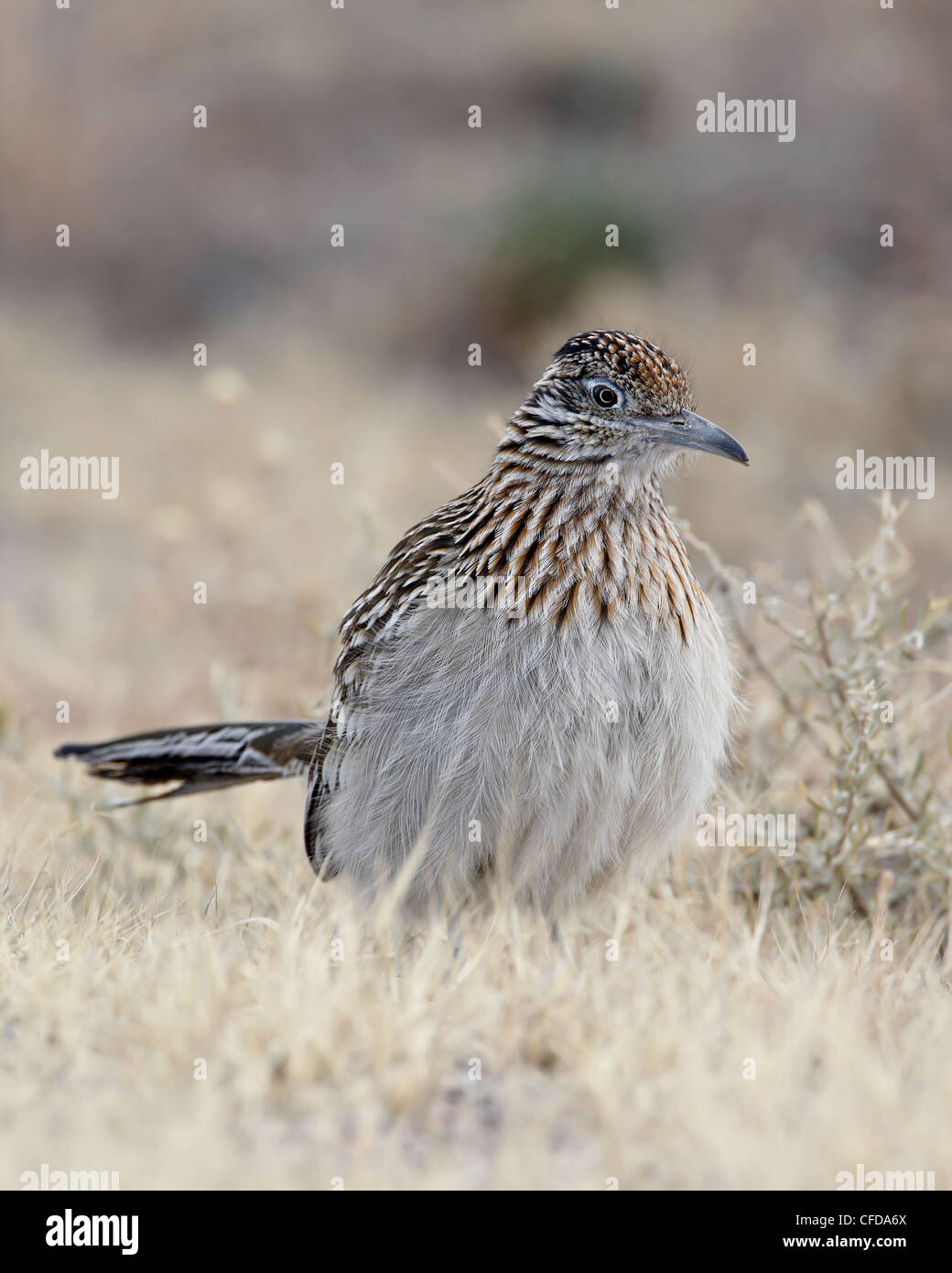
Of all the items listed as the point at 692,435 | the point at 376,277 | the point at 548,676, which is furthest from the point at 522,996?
the point at 376,277

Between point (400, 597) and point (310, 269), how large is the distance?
39.9 feet

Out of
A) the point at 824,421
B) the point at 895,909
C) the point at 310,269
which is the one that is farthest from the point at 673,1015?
the point at 310,269

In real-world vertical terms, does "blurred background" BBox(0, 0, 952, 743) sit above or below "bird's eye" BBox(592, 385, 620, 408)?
above

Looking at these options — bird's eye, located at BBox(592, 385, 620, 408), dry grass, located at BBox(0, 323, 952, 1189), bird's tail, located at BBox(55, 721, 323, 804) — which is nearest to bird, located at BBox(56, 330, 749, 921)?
bird's eye, located at BBox(592, 385, 620, 408)

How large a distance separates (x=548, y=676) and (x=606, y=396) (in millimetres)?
855

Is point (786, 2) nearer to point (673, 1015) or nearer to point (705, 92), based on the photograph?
point (705, 92)

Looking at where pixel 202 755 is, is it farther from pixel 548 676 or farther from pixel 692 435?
pixel 692 435

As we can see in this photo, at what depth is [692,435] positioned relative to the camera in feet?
13.5

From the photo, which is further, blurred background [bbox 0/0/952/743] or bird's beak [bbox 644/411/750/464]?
blurred background [bbox 0/0/952/743]

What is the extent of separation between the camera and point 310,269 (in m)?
15.8

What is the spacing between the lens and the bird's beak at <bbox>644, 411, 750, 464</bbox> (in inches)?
162

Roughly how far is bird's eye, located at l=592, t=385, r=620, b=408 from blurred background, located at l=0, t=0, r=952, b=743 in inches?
59.9

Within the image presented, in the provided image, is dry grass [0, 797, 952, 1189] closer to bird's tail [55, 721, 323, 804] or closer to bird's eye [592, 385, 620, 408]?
bird's tail [55, 721, 323, 804]

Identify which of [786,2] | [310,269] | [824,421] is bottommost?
[824,421]
